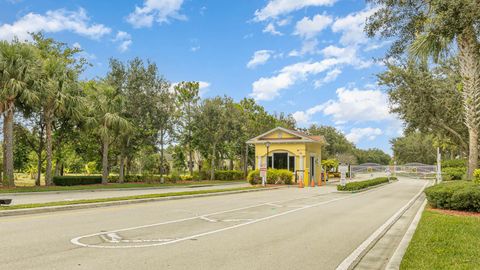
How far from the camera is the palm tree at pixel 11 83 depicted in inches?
989

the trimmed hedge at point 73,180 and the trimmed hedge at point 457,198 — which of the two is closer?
the trimmed hedge at point 457,198

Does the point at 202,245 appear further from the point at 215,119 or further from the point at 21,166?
the point at 215,119

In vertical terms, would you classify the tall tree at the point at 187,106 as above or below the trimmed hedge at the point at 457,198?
above

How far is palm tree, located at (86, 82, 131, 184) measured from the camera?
32625 millimetres

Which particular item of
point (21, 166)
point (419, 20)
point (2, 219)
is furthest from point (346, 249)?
point (21, 166)

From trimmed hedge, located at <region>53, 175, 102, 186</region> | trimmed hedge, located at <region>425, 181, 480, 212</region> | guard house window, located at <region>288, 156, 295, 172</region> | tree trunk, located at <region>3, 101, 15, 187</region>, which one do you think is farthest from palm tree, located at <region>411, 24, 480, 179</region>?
trimmed hedge, located at <region>53, 175, 102, 186</region>

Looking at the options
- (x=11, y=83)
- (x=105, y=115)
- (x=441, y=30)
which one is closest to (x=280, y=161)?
(x=105, y=115)

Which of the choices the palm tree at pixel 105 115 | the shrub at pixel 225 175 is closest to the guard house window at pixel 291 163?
the shrub at pixel 225 175

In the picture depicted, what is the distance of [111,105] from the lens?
34.0 meters

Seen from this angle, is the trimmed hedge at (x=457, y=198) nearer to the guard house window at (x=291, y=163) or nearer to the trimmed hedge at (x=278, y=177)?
the trimmed hedge at (x=278, y=177)

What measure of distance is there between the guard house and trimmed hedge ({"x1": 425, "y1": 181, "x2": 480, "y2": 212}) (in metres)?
21.9

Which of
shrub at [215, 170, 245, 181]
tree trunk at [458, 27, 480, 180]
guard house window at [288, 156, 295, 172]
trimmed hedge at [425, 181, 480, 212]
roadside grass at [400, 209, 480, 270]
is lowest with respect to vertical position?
shrub at [215, 170, 245, 181]

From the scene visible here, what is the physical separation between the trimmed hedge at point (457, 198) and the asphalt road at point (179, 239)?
264 centimetres

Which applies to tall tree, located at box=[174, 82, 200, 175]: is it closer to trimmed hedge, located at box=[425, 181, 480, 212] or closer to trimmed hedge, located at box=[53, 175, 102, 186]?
trimmed hedge, located at box=[53, 175, 102, 186]
